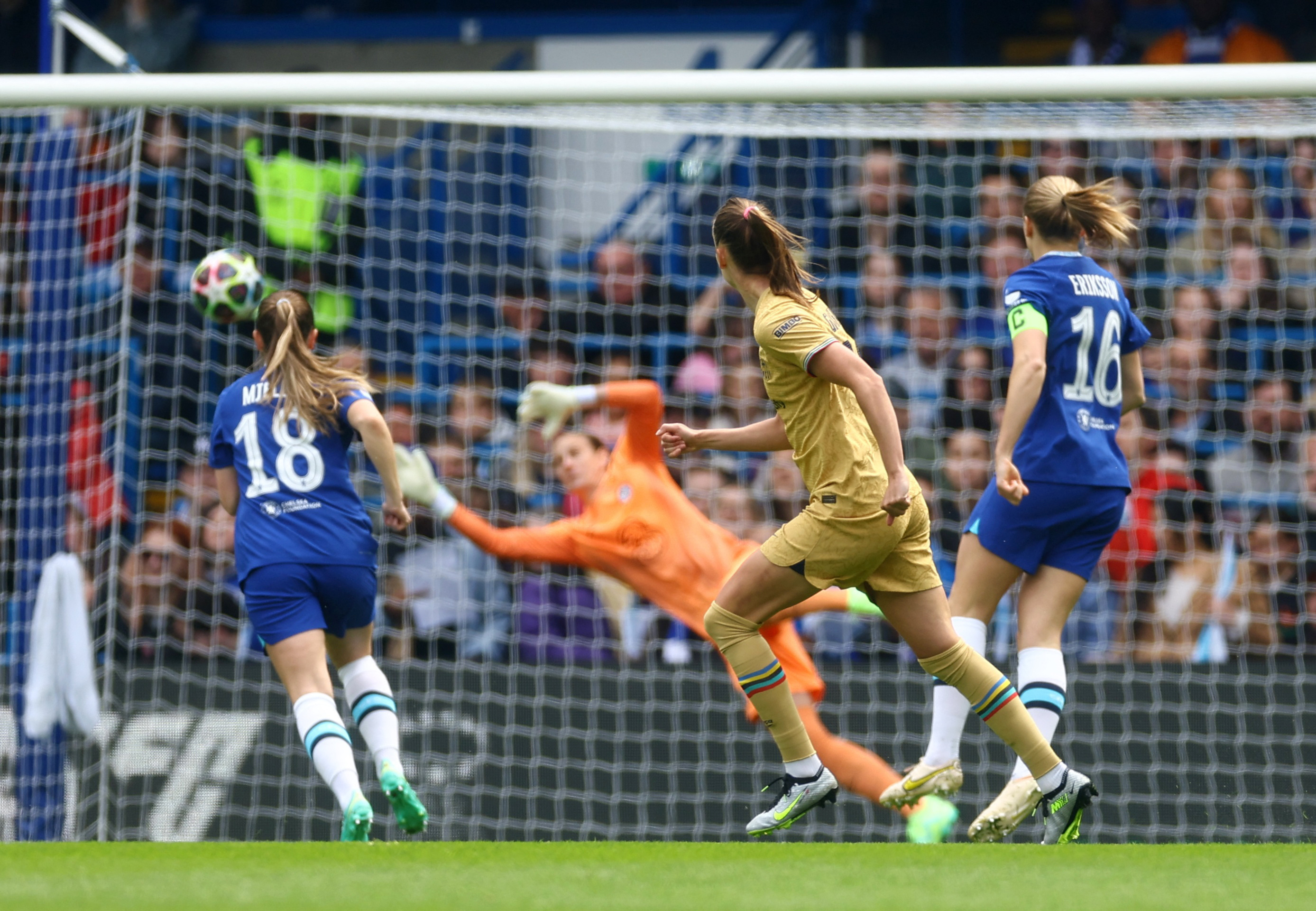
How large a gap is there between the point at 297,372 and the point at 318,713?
42.0 inches

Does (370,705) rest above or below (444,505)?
below

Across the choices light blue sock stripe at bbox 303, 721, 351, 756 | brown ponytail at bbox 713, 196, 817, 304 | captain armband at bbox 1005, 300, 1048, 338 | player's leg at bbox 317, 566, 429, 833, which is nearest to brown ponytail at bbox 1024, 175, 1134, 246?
captain armband at bbox 1005, 300, 1048, 338

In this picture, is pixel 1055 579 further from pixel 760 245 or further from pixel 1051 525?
pixel 760 245

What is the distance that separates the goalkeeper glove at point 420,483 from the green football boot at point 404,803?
163 centimetres

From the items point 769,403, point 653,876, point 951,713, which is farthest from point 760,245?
point 769,403

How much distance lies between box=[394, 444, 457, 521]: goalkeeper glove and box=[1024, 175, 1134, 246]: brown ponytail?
2.57 m

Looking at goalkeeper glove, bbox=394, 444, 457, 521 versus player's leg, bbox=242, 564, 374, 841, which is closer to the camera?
player's leg, bbox=242, 564, 374, 841

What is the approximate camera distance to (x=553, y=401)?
236 inches

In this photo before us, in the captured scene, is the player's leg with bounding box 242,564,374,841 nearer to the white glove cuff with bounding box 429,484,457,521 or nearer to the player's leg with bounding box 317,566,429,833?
the player's leg with bounding box 317,566,429,833

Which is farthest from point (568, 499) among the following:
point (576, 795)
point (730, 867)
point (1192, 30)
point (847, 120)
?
point (1192, 30)

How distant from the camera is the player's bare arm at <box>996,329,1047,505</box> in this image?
14.2 ft

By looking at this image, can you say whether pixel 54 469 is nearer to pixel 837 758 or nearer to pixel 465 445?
pixel 465 445

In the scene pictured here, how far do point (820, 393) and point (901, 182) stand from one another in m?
5.04

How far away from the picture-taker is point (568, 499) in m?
7.83
